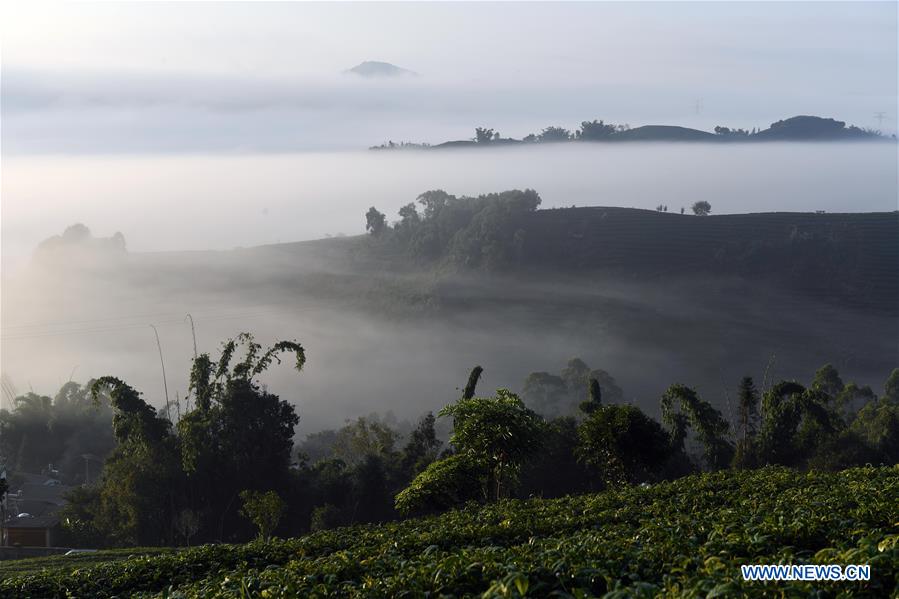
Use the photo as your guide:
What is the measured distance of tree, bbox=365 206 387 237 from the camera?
147m

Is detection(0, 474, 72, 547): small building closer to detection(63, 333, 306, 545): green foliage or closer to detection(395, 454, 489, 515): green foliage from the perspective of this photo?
detection(63, 333, 306, 545): green foliage

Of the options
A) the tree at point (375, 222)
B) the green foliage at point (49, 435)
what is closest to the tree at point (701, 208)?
the tree at point (375, 222)

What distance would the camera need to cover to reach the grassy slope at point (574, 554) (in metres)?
8.24

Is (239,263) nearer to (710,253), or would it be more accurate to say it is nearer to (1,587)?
(710,253)

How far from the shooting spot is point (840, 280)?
11731 centimetres

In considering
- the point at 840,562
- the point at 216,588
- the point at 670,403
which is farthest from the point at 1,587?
the point at 670,403

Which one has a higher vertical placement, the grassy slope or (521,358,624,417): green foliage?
the grassy slope

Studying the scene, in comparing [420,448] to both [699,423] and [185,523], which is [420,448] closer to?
[185,523]

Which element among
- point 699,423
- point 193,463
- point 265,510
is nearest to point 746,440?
point 699,423

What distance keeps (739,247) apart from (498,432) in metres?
109

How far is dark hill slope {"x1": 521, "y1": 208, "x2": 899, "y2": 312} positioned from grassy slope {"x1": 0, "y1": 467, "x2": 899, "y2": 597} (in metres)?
108

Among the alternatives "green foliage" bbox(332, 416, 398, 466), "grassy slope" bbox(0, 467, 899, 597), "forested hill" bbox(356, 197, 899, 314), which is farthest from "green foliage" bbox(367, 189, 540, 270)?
"grassy slope" bbox(0, 467, 899, 597)

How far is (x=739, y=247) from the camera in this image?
411ft

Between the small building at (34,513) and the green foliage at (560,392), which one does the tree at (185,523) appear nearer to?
the small building at (34,513)
